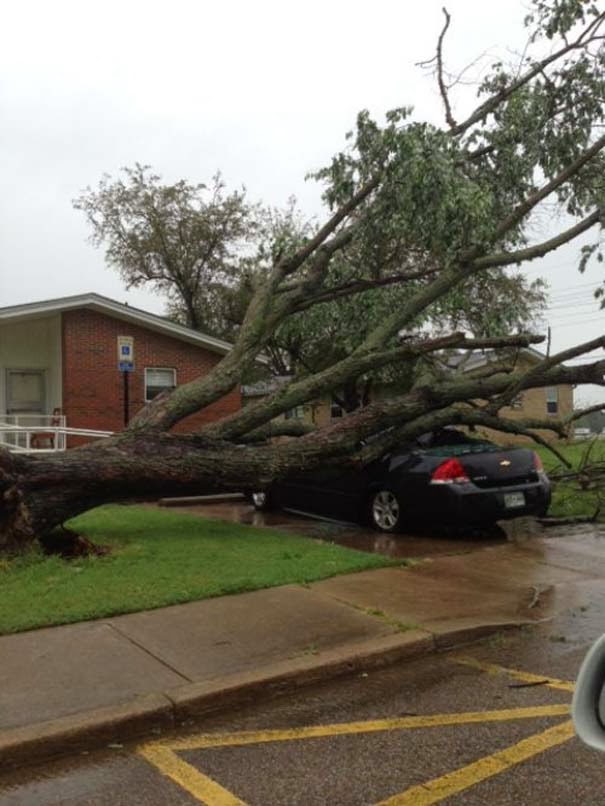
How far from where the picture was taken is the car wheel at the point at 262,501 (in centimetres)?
1223

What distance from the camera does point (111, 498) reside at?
8.35m

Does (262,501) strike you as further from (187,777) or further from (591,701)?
(591,701)

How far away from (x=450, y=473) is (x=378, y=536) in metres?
1.26

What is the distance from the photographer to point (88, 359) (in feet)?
61.0

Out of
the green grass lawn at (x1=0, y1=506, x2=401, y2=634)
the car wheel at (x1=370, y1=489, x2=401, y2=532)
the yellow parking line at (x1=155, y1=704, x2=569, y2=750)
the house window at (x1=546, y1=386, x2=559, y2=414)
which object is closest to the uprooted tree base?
the green grass lawn at (x1=0, y1=506, x2=401, y2=634)

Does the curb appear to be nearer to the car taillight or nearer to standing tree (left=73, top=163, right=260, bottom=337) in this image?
the car taillight

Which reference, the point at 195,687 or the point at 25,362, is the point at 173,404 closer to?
the point at 195,687


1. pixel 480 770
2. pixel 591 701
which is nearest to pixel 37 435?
pixel 480 770

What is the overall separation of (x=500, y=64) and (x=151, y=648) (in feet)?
32.0

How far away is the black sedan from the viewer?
935 centimetres

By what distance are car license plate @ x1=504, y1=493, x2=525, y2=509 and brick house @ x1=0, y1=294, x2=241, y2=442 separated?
10273 mm

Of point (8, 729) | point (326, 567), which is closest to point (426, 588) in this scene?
point (326, 567)

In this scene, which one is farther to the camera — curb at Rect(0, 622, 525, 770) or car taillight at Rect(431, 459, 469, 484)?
car taillight at Rect(431, 459, 469, 484)

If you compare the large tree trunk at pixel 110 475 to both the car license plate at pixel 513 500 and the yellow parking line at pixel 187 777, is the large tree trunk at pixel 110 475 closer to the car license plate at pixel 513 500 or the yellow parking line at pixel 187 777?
the car license plate at pixel 513 500
